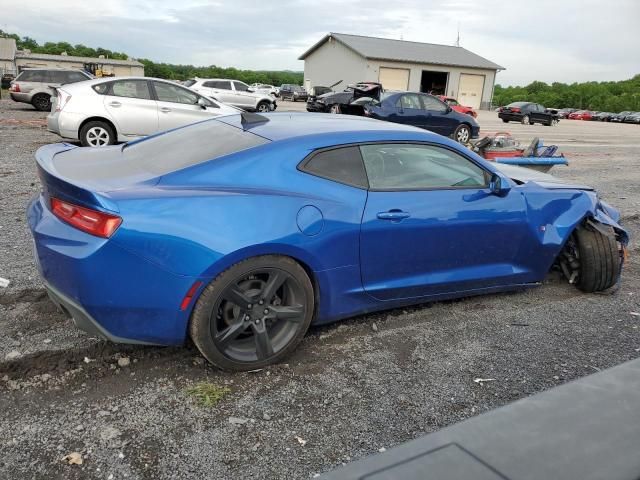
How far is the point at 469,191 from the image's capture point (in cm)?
382

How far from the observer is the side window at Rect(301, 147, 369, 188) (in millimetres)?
3307

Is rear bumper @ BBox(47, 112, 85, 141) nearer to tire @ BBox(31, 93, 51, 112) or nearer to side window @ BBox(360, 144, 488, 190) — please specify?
side window @ BBox(360, 144, 488, 190)

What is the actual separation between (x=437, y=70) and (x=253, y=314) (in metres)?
49.5

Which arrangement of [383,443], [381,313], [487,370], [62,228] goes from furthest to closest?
Result: [381,313], [487,370], [62,228], [383,443]

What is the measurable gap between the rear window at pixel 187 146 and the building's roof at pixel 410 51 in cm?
4410

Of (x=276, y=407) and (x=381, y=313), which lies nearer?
(x=276, y=407)

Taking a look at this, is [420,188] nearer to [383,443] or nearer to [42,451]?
[383,443]

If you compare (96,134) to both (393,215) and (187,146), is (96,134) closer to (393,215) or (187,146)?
(187,146)

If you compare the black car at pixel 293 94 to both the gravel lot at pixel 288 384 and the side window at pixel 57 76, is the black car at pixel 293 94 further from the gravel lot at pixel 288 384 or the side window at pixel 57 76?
→ the gravel lot at pixel 288 384

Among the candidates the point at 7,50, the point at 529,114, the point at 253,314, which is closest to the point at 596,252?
the point at 253,314

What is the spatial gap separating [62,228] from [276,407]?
1.47 meters

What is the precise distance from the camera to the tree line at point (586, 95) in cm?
7200

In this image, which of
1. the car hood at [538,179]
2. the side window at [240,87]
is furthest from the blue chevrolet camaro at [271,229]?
the side window at [240,87]

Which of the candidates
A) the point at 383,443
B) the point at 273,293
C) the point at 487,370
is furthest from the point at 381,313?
the point at 383,443
